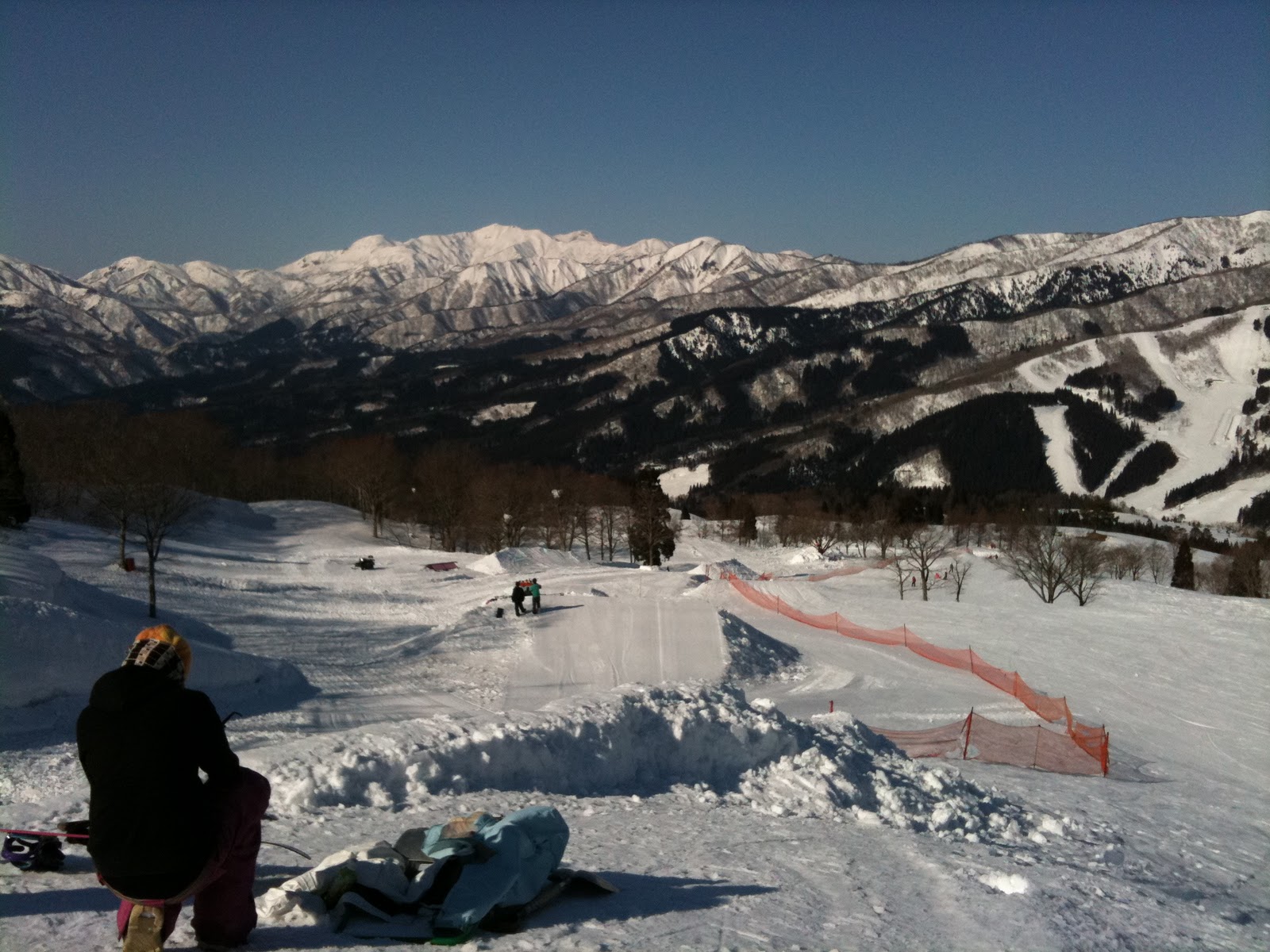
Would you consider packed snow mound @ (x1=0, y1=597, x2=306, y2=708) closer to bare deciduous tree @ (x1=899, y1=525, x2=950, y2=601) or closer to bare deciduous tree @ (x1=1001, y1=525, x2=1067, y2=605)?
bare deciduous tree @ (x1=899, y1=525, x2=950, y2=601)

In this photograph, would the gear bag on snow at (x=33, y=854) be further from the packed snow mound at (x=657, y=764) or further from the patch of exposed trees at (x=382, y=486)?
the patch of exposed trees at (x=382, y=486)

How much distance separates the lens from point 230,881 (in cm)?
482

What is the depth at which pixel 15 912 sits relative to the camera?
17.0ft

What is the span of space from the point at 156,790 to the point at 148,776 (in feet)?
0.28

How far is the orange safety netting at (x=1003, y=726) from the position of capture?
19109 millimetres

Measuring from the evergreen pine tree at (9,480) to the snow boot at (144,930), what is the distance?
44708mm

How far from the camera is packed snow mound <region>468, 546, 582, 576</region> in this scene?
52656mm

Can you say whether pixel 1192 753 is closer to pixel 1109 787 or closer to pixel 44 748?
pixel 1109 787

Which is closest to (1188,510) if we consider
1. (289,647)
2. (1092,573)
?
(1092,573)

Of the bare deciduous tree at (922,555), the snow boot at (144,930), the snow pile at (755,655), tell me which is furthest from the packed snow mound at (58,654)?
the bare deciduous tree at (922,555)

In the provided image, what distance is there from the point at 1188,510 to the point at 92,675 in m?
216

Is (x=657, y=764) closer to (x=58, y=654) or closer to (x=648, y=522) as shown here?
(x=58, y=654)

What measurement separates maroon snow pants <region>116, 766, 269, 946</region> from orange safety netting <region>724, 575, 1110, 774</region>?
15954mm

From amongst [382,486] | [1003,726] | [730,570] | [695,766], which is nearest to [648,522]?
[730,570]
